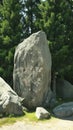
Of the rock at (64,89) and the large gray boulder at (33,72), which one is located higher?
the large gray boulder at (33,72)

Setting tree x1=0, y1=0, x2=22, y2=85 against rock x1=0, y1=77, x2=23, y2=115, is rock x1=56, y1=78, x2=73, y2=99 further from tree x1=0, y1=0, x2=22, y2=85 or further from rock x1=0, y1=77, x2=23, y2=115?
rock x1=0, y1=77, x2=23, y2=115

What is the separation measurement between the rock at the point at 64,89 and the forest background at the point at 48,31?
2.42ft

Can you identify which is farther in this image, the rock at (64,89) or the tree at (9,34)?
the rock at (64,89)

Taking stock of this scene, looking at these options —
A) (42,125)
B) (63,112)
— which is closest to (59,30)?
(63,112)

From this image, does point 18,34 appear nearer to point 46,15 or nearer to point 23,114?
point 46,15

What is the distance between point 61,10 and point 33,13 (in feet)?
8.77

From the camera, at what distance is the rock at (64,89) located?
77.4ft

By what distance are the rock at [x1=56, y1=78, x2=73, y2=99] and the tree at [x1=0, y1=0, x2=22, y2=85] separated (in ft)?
12.1

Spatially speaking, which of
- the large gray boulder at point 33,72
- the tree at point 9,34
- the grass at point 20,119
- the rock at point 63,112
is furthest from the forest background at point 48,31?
the grass at point 20,119

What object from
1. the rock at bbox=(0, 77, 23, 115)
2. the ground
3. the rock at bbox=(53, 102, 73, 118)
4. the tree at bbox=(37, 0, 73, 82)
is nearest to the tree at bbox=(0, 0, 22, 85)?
the tree at bbox=(37, 0, 73, 82)

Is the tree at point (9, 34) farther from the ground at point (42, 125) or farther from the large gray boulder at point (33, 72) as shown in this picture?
the ground at point (42, 125)

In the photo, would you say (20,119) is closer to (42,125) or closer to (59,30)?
(42,125)

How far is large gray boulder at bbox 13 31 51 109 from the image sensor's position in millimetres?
19328

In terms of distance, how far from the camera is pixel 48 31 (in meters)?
23.7
